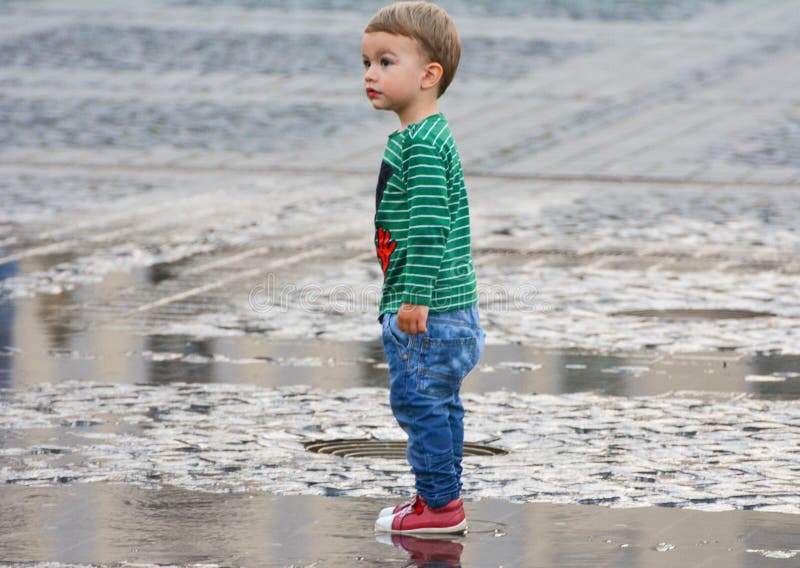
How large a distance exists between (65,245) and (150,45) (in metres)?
13.3

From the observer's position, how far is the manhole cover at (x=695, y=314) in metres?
10.2

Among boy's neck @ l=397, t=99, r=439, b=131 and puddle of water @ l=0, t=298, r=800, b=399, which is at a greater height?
boy's neck @ l=397, t=99, r=439, b=131

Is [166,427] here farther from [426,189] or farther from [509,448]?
[426,189]

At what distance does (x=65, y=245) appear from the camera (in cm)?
1302

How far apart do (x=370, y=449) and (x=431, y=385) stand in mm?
1412

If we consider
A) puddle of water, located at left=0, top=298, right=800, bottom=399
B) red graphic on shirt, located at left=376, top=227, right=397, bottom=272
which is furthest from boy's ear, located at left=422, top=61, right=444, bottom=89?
puddle of water, located at left=0, top=298, right=800, bottom=399

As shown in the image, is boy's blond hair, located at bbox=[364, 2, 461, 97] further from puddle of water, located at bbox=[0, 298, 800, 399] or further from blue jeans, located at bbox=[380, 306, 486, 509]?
puddle of water, located at bbox=[0, 298, 800, 399]

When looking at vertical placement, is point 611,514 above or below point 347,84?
below

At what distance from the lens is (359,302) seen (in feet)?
35.4

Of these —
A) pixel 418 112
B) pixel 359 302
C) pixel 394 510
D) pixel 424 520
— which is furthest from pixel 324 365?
pixel 418 112

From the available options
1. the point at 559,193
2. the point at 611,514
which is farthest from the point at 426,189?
the point at 559,193

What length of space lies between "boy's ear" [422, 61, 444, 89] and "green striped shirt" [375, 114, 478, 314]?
95mm

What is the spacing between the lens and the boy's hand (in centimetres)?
543

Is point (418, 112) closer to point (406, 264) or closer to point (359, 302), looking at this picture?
point (406, 264)
